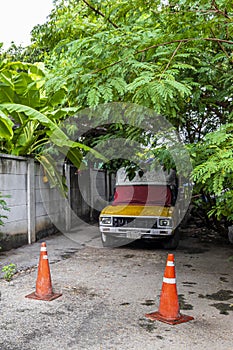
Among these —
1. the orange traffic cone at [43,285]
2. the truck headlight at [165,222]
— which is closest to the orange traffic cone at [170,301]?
the orange traffic cone at [43,285]

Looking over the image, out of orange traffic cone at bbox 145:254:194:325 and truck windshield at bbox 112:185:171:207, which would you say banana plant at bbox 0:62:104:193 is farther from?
orange traffic cone at bbox 145:254:194:325

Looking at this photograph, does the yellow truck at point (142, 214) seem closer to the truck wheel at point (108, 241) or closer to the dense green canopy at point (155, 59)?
the truck wheel at point (108, 241)

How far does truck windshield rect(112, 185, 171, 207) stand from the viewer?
902cm

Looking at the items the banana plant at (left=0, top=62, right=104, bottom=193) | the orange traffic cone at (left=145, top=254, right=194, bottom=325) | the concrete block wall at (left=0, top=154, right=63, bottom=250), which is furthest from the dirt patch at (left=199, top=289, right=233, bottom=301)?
the concrete block wall at (left=0, top=154, right=63, bottom=250)

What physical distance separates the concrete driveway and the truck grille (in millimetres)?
621

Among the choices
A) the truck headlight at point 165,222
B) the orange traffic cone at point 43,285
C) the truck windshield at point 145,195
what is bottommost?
the orange traffic cone at point 43,285

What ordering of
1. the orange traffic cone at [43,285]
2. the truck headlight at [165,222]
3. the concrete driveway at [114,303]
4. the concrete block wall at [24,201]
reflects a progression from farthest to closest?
the truck headlight at [165,222] < the concrete block wall at [24,201] < the orange traffic cone at [43,285] < the concrete driveway at [114,303]

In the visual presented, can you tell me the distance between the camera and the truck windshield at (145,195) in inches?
355

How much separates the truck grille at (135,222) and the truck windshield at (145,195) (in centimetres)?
78

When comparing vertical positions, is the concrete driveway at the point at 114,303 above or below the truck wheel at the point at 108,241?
below

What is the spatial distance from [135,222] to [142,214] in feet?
0.81

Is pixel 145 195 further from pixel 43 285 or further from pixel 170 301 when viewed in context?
pixel 170 301

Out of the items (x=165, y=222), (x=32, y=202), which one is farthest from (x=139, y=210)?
(x=32, y=202)

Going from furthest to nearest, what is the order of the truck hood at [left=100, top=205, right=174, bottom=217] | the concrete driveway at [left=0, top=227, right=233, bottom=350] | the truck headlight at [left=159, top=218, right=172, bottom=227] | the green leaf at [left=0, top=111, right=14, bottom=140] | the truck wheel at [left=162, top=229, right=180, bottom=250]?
1. the truck wheel at [left=162, top=229, right=180, bottom=250]
2. the truck hood at [left=100, top=205, right=174, bottom=217]
3. the truck headlight at [left=159, top=218, right=172, bottom=227]
4. the green leaf at [left=0, top=111, right=14, bottom=140]
5. the concrete driveway at [left=0, top=227, right=233, bottom=350]
